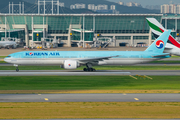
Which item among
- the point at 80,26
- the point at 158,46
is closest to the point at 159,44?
the point at 158,46

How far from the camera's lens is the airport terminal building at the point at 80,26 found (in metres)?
187

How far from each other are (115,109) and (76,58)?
96.4 ft

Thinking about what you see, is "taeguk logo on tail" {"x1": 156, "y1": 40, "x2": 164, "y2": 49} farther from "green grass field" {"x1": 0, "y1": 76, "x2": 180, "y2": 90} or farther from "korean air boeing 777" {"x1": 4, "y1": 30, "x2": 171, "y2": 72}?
"green grass field" {"x1": 0, "y1": 76, "x2": 180, "y2": 90}

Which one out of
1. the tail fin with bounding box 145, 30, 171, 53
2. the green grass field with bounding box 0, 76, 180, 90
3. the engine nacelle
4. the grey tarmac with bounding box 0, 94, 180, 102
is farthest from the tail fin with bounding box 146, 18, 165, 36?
the grey tarmac with bounding box 0, 94, 180, 102

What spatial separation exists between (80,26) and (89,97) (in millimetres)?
160568

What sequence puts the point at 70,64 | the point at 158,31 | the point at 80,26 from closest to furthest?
the point at 70,64 → the point at 158,31 → the point at 80,26

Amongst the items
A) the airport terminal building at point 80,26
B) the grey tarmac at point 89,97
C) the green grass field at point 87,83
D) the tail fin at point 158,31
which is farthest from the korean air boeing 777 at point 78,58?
the airport terminal building at point 80,26

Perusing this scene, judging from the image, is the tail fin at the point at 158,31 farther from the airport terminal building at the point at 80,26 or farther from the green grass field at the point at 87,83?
the airport terminal building at the point at 80,26

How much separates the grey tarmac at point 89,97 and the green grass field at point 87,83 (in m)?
4.82

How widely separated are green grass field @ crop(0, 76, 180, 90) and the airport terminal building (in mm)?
137101

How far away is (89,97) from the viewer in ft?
103

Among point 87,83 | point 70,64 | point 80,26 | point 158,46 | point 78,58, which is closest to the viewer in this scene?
point 87,83

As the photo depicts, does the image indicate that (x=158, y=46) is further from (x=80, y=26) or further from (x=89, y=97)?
(x=80, y=26)

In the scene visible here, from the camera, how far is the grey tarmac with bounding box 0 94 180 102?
98.8 feet
